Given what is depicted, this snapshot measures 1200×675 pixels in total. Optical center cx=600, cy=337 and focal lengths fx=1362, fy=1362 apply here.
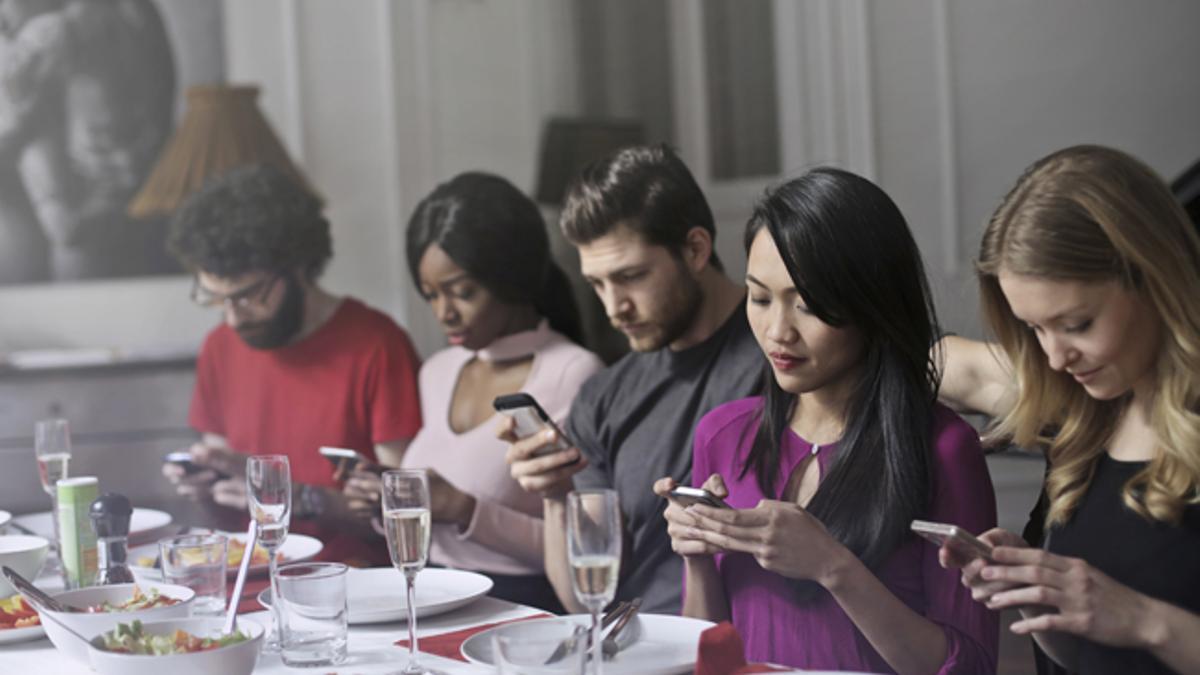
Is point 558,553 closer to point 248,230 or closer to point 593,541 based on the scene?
point 593,541

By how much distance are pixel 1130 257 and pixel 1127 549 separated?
1.03 feet

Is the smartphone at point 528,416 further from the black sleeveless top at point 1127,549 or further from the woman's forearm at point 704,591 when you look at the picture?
the black sleeveless top at point 1127,549

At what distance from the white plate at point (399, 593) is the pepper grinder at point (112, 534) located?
0.28m

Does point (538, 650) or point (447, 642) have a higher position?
point (538, 650)

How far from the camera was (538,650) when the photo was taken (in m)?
1.09

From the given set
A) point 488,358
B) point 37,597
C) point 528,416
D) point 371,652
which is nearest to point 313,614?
point 371,652

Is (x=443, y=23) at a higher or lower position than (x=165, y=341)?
higher

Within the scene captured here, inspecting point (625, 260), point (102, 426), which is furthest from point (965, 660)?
point (102, 426)

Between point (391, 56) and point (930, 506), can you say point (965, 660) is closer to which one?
point (930, 506)

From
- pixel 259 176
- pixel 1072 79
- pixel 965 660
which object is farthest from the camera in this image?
pixel 1072 79

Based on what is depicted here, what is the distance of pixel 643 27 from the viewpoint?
452cm

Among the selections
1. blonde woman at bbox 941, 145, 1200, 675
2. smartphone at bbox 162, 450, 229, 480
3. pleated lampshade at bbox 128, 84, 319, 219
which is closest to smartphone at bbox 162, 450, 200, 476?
smartphone at bbox 162, 450, 229, 480

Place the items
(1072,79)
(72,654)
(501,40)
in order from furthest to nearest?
(501,40), (1072,79), (72,654)

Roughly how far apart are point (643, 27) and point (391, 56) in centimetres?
85
